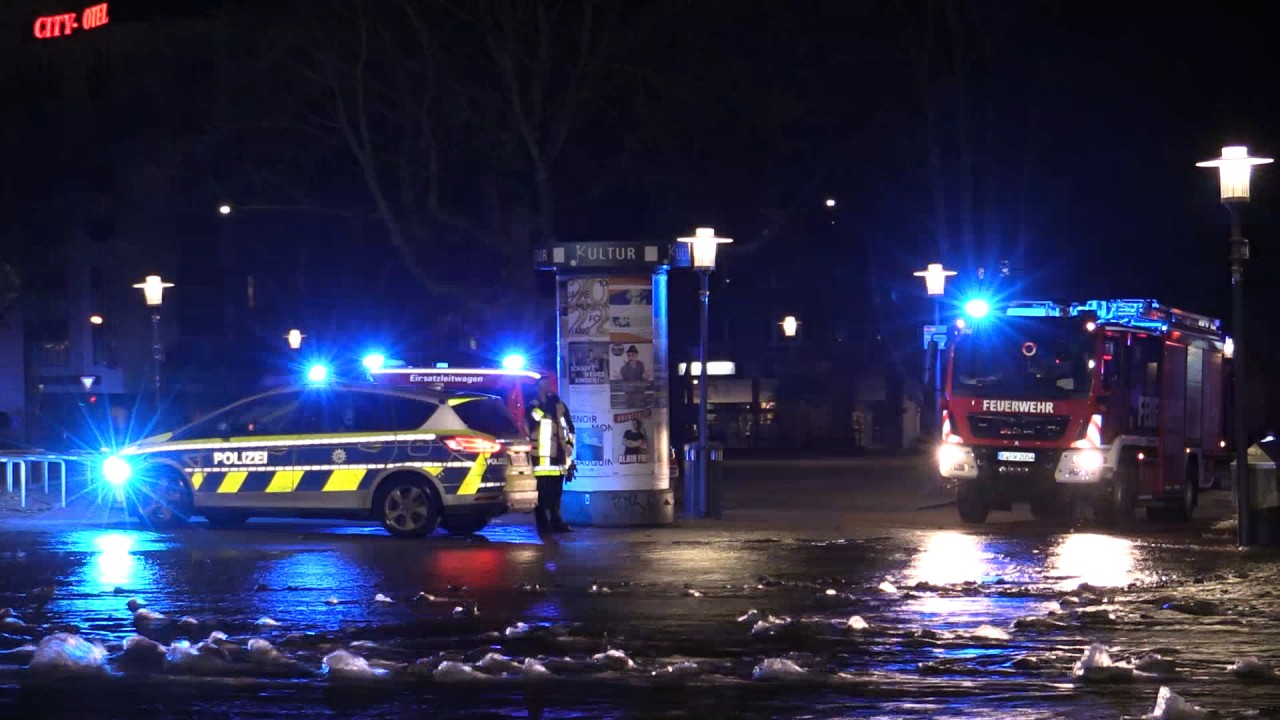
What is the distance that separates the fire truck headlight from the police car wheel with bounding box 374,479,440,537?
339 inches

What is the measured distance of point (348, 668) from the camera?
949 cm

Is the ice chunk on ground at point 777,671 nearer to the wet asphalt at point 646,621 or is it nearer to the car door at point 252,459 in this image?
the wet asphalt at point 646,621

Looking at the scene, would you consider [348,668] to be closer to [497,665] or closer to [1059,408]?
[497,665]

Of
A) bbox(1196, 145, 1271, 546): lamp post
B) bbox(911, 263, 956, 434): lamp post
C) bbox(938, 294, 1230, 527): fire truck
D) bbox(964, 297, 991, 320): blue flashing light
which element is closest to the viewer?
bbox(1196, 145, 1271, 546): lamp post

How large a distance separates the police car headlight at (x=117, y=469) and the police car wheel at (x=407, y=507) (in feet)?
9.95

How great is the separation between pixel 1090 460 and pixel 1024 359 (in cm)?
161

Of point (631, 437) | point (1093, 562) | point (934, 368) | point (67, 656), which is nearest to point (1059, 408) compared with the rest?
point (631, 437)

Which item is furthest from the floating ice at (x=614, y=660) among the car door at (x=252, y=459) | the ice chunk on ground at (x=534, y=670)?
the car door at (x=252, y=459)

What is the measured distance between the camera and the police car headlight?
1920cm

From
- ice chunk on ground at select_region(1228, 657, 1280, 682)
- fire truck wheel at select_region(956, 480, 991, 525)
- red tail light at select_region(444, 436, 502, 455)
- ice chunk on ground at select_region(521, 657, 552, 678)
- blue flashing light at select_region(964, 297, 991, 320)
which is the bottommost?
ice chunk on ground at select_region(1228, 657, 1280, 682)

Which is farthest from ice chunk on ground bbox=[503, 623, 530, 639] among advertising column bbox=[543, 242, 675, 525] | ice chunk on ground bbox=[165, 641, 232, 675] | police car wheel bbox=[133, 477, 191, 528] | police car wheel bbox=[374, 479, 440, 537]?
advertising column bbox=[543, 242, 675, 525]

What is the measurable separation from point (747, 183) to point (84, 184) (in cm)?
3616

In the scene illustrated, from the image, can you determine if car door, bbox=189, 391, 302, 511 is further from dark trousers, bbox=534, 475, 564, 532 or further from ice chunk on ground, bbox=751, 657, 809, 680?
ice chunk on ground, bbox=751, 657, 809, 680

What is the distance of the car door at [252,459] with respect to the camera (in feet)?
61.6
